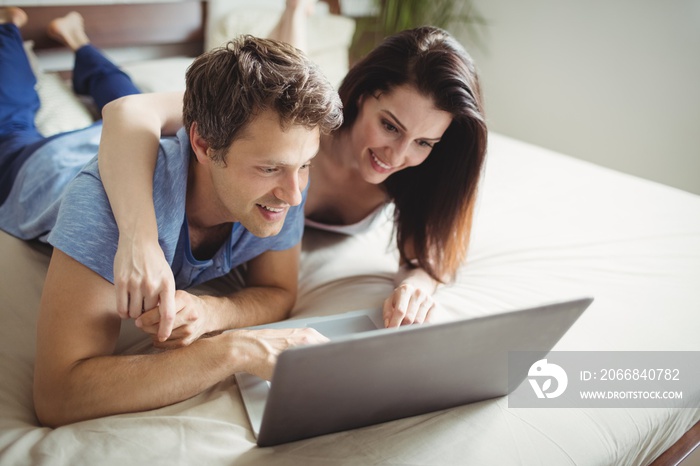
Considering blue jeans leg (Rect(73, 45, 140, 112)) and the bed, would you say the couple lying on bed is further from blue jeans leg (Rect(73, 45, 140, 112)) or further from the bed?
blue jeans leg (Rect(73, 45, 140, 112))

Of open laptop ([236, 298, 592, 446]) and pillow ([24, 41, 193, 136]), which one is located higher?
open laptop ([236, 298, 592, 446])

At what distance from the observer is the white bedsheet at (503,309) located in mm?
854

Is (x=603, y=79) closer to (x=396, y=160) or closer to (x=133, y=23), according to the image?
(x=396, y=160)

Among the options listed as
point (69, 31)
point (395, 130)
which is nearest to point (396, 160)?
point (395, 130)

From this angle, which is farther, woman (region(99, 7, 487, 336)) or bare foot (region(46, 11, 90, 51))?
bare foot (region(46, 11, 90, 51))

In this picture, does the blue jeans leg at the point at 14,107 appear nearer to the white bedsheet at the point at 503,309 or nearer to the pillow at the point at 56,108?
the pillow at the point at 56,108

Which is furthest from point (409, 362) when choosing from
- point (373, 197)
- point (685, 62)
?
point (685, 62)

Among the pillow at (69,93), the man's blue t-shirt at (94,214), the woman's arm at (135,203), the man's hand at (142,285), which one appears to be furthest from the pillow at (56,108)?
the man's hand at (142,285)

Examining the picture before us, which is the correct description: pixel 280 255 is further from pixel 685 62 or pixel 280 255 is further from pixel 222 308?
pixel 685 62

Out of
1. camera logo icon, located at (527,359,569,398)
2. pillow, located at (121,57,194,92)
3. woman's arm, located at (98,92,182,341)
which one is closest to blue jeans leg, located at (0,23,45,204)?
pillow, located at (121,57,194,92)

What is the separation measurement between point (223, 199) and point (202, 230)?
0.55 feet

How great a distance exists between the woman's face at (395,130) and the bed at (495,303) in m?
0.27

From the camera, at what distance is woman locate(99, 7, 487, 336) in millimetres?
1015

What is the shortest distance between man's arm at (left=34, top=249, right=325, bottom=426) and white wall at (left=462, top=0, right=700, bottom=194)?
2212 mm
